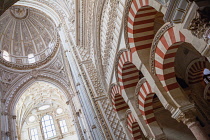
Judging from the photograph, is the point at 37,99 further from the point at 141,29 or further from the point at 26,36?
the point at 141,29

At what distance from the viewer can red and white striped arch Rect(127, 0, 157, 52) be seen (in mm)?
4621

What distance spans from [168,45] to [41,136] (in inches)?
876

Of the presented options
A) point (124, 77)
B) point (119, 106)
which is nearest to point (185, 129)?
point (119, 106)

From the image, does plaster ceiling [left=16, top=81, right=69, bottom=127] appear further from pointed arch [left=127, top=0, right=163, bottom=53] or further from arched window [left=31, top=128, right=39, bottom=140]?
pointed arch [left=127, top=0, right=163, bottom=53]

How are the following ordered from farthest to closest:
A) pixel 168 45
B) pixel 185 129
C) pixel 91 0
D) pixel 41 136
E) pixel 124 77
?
1. pixel 41 136
2. pixel 185 129
3. pixel 91 0
4. pixel 124 77
5. pixel 168 45

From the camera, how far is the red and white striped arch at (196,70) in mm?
7680

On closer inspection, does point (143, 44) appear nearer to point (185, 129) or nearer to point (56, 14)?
point (185, 129)

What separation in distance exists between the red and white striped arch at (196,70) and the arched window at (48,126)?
64.2 ft

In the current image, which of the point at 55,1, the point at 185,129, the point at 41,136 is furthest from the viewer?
the point at 41,136

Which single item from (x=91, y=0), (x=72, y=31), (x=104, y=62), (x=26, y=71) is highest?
(x=26, y=71)

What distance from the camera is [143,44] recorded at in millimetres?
4969

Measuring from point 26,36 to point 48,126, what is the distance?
1187 cm

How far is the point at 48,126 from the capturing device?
77.1ft

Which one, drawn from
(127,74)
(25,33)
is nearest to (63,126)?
(25,33)
